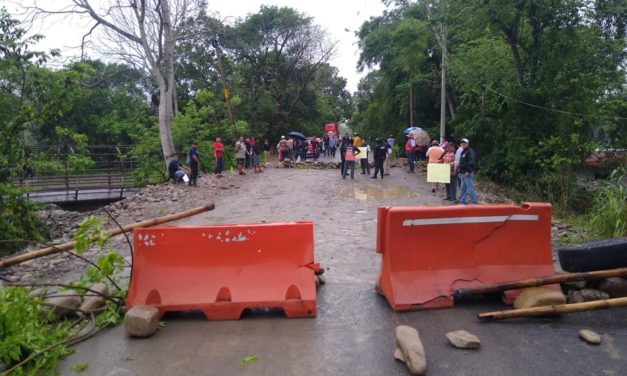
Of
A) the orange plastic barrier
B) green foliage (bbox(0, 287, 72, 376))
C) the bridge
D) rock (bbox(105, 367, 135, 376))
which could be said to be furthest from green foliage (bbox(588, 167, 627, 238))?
the bridge

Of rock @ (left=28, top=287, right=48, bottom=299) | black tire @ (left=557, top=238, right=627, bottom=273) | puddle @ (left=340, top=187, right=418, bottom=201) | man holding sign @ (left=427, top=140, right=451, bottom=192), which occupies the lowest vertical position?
rock @ (left=28, top=287, right=48, bottom=299)

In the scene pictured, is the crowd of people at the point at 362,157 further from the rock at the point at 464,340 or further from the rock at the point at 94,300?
the rock at the point at 94,300

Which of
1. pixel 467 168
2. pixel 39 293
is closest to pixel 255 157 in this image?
pixel 467 168

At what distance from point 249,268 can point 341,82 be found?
232 feet

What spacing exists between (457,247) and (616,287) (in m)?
1.69

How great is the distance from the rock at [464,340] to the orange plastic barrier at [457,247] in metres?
0.87

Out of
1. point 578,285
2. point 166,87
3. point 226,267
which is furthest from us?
point 166,87

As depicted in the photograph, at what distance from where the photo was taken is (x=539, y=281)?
5.18m

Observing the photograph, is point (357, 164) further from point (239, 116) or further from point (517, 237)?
point (517, 237)

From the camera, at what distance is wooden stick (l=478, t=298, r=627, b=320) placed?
15.8ft

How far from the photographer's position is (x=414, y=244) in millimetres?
5598

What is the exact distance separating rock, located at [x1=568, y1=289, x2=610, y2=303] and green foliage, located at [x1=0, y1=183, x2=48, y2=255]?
33.1 ft

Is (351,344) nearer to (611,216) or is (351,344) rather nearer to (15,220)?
(611,216)

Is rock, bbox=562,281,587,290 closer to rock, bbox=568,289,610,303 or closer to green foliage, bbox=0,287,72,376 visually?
rock, bbox=568,289,610,303
